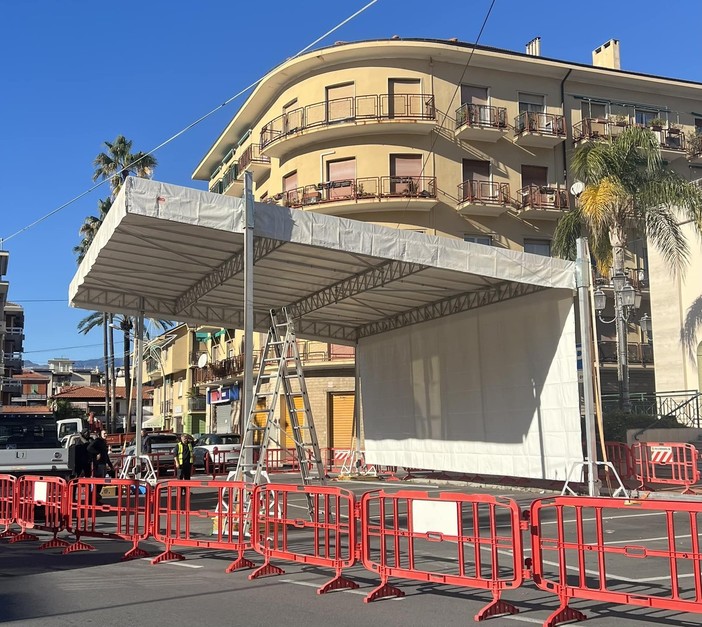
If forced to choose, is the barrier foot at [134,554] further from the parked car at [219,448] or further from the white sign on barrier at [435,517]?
the parked car at [219,448]

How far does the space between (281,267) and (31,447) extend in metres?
6.64

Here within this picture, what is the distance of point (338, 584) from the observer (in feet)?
28.1

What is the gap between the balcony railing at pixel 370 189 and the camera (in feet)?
120

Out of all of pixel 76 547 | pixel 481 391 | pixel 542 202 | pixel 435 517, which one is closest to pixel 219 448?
pixel 481 391

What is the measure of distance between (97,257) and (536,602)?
11669mm

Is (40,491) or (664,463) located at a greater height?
(40,491)

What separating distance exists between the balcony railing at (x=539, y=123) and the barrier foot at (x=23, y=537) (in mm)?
31795

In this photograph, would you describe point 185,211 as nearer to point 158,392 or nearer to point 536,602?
point 536,602

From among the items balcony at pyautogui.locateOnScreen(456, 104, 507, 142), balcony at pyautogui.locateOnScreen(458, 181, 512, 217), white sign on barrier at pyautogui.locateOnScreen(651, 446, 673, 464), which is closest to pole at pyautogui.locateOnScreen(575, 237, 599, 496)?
white sign on barrier at pyautogui.locateOnScreen(651, 446, 673, 464)

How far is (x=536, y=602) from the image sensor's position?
791 cm

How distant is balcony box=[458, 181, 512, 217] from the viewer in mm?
37656

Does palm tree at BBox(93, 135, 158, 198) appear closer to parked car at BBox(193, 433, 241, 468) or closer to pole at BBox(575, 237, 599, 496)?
parked car at BBox(193, 433, 241, 468)

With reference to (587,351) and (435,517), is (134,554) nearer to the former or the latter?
(435,517)

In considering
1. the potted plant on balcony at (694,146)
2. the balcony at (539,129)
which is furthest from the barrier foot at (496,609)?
the potted plant on balcony at (694,146)
